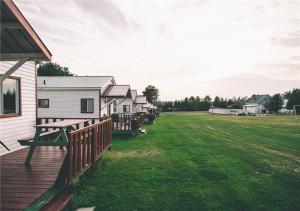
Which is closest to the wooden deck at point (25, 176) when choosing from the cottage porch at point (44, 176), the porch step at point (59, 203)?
the cottage porch at point (44, 176)

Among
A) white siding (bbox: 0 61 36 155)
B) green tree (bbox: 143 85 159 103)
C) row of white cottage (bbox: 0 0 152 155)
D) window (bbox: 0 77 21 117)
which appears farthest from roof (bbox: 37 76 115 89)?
green tree (bbox: 143 85 159 103)

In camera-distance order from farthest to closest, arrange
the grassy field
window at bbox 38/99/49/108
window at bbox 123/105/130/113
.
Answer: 1. window at bbox 123/105/130/113
2. window at bbox 38/99/49/108
3. the grassy field

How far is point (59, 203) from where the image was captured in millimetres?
3861

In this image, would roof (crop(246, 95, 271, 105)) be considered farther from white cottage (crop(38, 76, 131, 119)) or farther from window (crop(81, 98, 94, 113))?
window (crop(81, 98, 94, 113))

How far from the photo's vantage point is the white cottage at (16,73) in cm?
455

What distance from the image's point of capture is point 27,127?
28.5 feet

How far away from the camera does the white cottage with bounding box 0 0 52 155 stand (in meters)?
4.55

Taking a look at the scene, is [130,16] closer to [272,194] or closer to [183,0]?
[183,0]

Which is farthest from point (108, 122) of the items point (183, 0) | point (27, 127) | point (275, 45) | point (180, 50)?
point (275, 45)

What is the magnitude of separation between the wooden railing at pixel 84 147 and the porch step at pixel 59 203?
0.32 m

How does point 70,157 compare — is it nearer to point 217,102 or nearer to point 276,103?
point 276,103

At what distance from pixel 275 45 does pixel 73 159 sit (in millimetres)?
20057

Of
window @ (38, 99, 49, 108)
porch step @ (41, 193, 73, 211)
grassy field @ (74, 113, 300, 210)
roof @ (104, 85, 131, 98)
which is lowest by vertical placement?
grassy field @ (74, 113, 300, 210)

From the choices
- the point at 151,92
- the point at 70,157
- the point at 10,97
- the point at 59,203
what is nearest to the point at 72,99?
the point at 10,97
